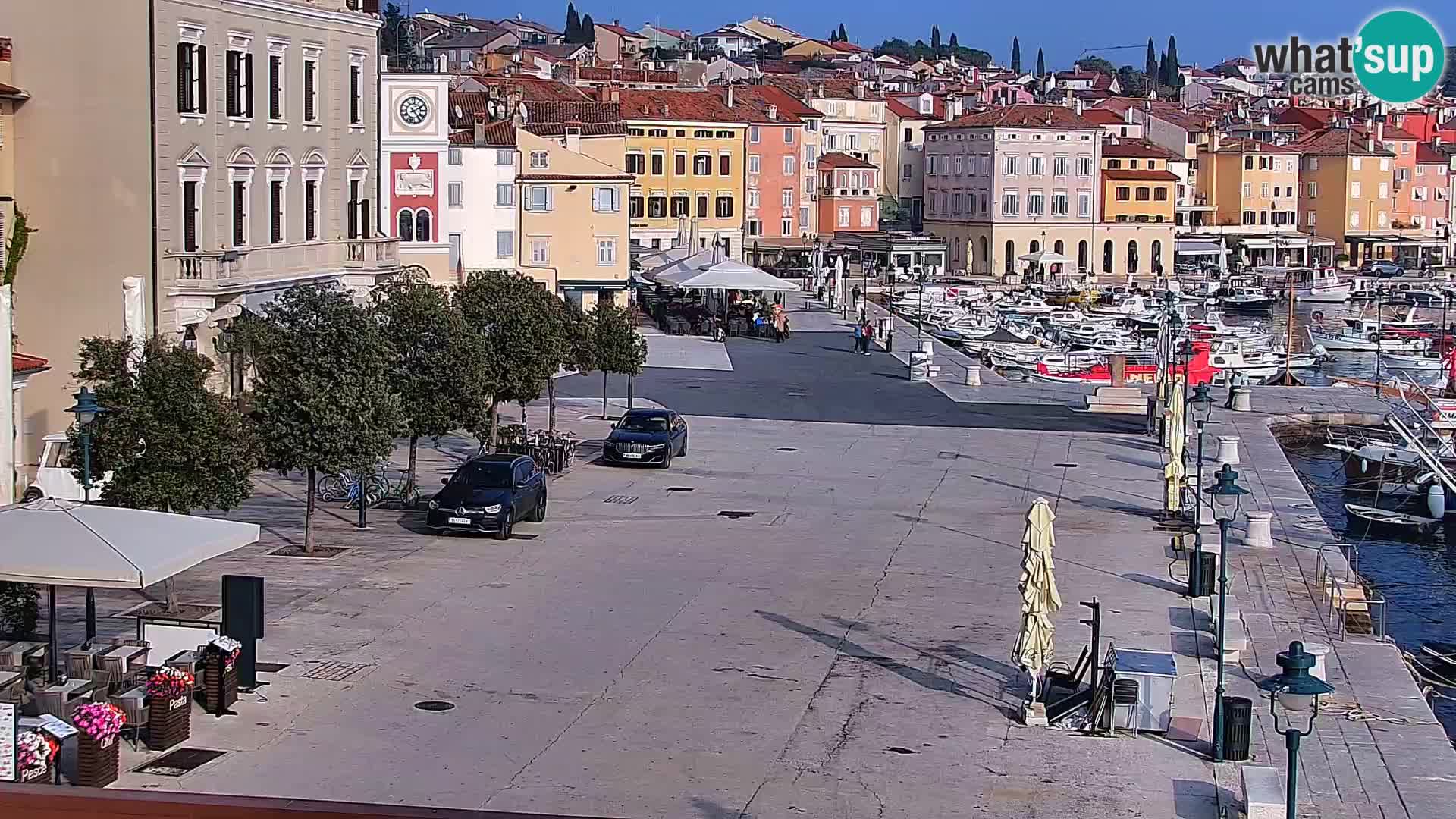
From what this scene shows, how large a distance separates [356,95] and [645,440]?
11333mm

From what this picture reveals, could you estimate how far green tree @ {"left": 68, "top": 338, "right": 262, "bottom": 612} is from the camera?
20.1 m

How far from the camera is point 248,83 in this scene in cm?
3528

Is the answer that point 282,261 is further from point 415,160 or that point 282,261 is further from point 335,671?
point 335,671

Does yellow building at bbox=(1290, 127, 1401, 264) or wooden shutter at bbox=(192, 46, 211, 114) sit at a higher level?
yellow building at bbox=(1290, 127, 1401, 264)

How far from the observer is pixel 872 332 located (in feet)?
202

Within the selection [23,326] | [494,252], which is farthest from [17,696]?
[494,252]

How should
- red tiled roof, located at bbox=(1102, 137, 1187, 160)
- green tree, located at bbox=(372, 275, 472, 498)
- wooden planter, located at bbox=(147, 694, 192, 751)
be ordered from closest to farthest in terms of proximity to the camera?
wooden planter, located at bbox=(147, 694, 192, 751) < green tree, located at bbox=(372, 275, 472, 498) < red tiled roof, located at bbox=(1102, 137, 1187, 160)

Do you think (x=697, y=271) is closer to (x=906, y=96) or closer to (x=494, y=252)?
(x=494, y=252)

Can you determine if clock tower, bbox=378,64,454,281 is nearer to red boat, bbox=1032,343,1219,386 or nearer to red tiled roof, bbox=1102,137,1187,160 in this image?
red boat, bbox=1032,343,1219,386

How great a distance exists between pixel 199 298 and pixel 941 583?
16.0 metres

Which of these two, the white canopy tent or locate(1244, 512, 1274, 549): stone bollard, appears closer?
the white canopy tent

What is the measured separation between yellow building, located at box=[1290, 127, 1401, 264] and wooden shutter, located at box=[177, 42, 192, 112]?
115 meters

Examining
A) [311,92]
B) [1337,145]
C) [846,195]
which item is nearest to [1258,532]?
[311,92]

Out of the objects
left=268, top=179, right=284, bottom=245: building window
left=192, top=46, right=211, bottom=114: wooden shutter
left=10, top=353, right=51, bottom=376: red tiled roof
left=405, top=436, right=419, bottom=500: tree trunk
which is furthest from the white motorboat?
left=10, top=353, right=51, bottom=376: red tiled roof
